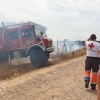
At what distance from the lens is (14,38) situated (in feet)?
44.5

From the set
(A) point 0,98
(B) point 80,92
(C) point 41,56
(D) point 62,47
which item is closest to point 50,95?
(B) point 80,92

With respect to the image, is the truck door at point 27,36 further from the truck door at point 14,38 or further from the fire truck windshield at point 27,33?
the truck door at point 14,38

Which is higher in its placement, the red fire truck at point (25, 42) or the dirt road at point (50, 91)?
the red fire truck at point (25, 42)

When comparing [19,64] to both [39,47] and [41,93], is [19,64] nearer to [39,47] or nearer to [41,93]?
[39,47]

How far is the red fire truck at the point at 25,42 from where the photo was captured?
43.6 feet

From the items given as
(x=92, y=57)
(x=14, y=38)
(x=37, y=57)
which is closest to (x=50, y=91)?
(x=92, y=57)

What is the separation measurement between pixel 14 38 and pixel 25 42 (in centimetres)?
78

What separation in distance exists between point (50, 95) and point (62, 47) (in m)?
14.9

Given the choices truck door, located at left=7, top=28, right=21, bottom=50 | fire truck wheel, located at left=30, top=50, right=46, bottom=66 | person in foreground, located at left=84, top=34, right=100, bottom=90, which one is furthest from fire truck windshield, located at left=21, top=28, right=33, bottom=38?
person in foreground, located at left=84, top=34, right=100, bottom=90

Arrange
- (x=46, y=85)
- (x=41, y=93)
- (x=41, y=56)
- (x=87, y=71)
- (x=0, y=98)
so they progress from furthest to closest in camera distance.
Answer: (x=41, y=56)
(x=46, y=85)
(x=87, y=71)
(x=41, y=93)
(x=0, y=98)

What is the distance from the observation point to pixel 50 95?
6.10 m

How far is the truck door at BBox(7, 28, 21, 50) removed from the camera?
13461 millimetres

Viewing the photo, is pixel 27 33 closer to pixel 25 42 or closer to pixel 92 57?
pixel 25 42

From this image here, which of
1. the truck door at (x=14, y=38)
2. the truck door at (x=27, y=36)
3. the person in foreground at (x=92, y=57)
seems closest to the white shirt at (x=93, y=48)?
the person in foreground at (x=92, y=57)
